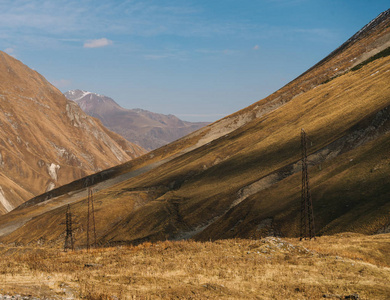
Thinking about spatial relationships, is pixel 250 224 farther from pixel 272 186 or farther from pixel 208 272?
pixel 208 272

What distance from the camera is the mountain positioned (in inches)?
2215

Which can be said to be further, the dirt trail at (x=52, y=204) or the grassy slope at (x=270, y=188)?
the dirt trail at (x=52, y=204)

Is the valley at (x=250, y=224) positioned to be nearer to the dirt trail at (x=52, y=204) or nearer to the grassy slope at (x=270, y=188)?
→ the grassy slope at (x=270, y=188)

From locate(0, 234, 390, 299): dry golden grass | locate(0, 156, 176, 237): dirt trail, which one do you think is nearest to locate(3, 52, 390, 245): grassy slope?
locate(0, 156, 176, 237): dirt trail

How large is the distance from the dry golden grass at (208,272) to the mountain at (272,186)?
19.8m

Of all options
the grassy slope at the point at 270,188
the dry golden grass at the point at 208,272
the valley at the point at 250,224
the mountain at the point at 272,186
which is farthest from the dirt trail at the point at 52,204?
the dry golden grass at the point at 208,272

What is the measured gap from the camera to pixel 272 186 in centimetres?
7462

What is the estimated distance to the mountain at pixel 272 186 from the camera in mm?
56250

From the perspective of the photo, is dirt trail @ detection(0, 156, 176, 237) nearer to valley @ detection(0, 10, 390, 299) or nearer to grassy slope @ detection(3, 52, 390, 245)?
valley @ detection(0, 10, 390, 299)

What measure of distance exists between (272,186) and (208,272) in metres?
53.4

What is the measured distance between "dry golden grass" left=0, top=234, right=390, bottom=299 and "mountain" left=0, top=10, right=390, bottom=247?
65.0ft

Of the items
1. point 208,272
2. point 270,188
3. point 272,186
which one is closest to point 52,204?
point 272,186

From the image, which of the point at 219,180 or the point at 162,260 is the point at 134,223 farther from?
the point at 162,260

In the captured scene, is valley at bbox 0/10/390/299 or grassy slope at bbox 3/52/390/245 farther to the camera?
grassy slope at bbox 3/52/390/245
